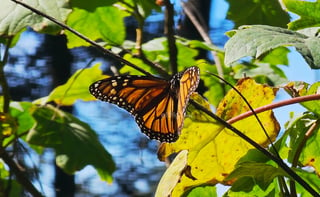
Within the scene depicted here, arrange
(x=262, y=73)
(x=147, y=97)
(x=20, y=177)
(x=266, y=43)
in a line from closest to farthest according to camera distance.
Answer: (x=266, y=43), (x=147, y=97), (x=20, y=177), (x=262, y=73)

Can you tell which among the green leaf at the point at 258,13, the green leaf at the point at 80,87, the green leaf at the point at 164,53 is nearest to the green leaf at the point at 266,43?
the green leaf at the point at 258,13

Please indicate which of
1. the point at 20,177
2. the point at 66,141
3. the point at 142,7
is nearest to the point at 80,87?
the point at 66,141

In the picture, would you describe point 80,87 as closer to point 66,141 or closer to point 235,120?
point 66,141

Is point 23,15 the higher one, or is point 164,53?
point 23,15

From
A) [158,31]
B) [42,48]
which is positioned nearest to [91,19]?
[158,31]

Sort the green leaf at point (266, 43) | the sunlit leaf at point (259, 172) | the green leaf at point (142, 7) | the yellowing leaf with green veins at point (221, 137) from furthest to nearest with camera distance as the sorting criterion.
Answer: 1. the green leaf at point (142, 7)
2. the yellowing leaf with green veins at point (221, 137)
3. the sunlit leaf at point (259, 172)
4. the green leaf at point (266, 43)

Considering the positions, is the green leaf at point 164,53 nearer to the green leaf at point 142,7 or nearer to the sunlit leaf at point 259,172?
the green leaf at point 142,7
